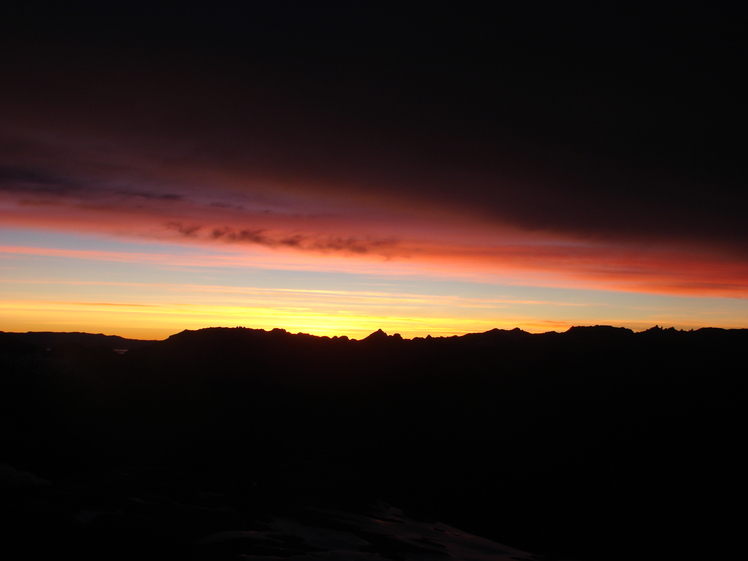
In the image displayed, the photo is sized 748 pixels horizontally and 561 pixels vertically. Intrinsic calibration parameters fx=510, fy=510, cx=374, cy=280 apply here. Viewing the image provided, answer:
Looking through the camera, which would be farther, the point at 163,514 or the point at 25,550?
the point at 163,514

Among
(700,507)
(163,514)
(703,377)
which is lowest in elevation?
(700,507)

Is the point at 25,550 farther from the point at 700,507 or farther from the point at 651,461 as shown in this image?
the point at 651,461

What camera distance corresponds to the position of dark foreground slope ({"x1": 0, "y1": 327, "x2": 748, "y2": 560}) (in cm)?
3656

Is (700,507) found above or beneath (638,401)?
beneath

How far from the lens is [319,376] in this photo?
2395 inches

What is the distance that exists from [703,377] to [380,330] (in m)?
38.6

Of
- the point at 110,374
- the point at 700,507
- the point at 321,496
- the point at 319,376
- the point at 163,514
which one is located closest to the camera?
the point at 163,514

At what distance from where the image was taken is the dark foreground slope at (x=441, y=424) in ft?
120

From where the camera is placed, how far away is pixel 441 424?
5422 centimetres

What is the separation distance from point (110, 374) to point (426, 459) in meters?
32.5

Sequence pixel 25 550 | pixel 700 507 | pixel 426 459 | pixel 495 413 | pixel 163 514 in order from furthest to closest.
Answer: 1. pixel 495 413
2. pixel 426 459
3. pixel 700 507
4. pixel 163 514
5. pixel 25 550

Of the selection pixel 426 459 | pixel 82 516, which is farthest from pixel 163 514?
pixel 426 459

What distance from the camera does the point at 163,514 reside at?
74.5 feet

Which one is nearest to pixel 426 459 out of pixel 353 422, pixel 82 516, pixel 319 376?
pixel 353 422
